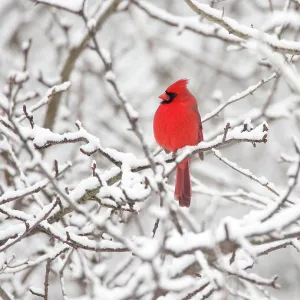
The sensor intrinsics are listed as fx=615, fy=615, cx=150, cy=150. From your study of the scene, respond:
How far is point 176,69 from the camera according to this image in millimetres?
9297

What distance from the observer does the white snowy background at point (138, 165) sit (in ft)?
5.95

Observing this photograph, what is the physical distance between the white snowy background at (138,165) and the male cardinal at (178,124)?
0.13m

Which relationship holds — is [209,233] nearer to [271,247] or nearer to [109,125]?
[271,247]

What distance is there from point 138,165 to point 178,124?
132 cm

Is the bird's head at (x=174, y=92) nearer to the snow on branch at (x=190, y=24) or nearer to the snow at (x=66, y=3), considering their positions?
the snow on branch at (x=190, y=24)

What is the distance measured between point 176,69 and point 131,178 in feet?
23.4

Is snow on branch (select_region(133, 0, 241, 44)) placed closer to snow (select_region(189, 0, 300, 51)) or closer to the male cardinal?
the male cardinal

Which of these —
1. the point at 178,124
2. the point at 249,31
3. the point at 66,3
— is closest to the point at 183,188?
the point at 178,124

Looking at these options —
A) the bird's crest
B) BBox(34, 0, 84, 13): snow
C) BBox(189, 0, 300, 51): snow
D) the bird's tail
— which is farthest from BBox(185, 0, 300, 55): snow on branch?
the bird's crest

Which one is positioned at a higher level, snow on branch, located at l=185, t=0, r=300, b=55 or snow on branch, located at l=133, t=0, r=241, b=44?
snow on branch, located at l=133, t=0, r=241, b=44

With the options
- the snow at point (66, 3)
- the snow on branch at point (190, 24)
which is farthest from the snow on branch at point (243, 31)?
the snow on branch at point (190, 24)

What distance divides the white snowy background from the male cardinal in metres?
0.13

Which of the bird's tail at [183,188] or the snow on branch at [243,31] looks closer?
the snow on branch at [243,31]

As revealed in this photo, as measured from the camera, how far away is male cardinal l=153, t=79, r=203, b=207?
3.91 m
